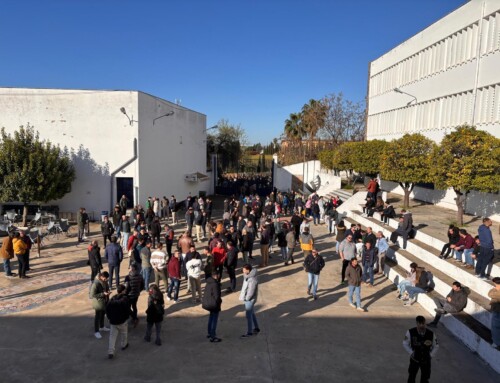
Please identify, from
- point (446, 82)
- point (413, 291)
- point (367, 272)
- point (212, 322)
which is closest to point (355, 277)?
point (413, 291)

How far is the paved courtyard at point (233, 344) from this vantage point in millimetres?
6680

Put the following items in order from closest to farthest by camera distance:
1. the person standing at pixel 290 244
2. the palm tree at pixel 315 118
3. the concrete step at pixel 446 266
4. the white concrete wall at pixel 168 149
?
the concrete step at pixel 446 266 → the person standing at pixel 290 244 → the white concrete wall at pixel 168 149 → the palm tree at pixel 315 118

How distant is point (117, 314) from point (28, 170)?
1450 centimetres

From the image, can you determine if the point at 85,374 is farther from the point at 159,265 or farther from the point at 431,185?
the point at 431,185

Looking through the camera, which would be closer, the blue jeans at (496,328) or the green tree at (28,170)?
the blue jeans at (496,328)

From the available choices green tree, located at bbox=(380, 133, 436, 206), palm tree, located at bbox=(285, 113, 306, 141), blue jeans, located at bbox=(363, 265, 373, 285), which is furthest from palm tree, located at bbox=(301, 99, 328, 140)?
blue jeans, located at bbox=(363, 265, 373, 285)

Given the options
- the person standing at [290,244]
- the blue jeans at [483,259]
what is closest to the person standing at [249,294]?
the person standing at [290,244]

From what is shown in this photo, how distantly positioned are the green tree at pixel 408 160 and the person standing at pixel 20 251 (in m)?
16.6

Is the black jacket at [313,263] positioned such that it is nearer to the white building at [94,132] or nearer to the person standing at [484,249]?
the person standing at [484,249]

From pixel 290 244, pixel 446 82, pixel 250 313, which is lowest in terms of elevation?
pixel 250 313

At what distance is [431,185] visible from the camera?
23.8 m

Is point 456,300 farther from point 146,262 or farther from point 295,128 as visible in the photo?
point 295,128

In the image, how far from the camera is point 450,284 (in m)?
10.1

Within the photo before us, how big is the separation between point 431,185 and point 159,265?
772 inches
